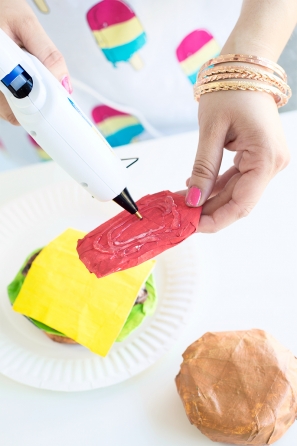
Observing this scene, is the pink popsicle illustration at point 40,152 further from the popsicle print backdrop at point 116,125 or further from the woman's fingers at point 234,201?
the woman's fingers at point 234,201

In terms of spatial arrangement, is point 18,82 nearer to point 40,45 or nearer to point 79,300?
point 40,45

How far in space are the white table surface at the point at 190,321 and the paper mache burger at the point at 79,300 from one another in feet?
0.37

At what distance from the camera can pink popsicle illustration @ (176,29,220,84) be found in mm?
1050

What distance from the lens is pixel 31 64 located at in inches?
23.6

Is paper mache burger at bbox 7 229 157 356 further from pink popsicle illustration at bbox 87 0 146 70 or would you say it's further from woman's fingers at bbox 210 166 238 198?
pink popsicle illustration at bbox 87 0 146 70

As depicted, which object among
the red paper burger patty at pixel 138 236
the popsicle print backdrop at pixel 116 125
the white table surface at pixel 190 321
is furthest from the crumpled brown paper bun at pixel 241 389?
the popsicle print backdrop at pixel 116 125

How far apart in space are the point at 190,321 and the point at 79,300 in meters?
0.26

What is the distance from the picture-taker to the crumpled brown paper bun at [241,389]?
677mm

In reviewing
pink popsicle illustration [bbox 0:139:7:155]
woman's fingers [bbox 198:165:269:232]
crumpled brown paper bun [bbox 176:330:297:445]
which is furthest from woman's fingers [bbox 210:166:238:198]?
pink popsicle illustration [bbox 0:139:7:155]

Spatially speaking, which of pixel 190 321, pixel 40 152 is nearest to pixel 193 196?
pixel 190 321

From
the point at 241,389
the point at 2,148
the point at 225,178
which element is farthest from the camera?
the point at 2,148

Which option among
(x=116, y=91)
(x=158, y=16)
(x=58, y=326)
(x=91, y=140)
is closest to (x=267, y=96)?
(x=91, y=140)

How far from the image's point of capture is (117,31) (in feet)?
3.32

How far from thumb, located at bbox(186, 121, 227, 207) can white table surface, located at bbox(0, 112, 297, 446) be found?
0.29 metres
